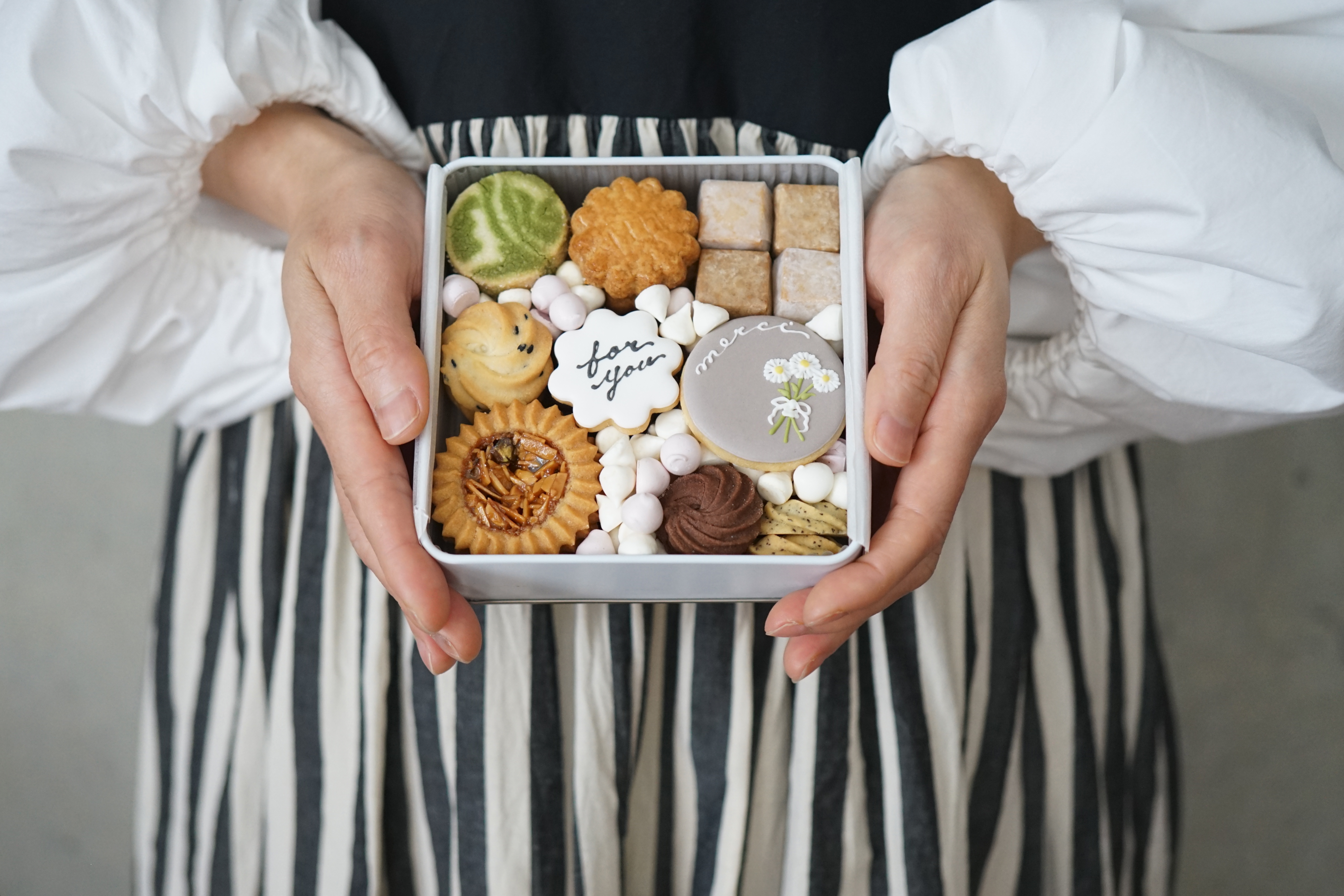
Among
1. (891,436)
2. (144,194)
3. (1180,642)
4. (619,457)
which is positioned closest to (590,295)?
(619,457)

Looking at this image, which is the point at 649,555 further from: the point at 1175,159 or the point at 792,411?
the point at 1175,159

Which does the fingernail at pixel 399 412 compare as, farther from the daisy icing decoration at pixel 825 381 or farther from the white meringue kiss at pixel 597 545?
the daisy icing decoration at pixel 825 381

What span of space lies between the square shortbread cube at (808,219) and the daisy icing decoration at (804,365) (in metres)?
0.08

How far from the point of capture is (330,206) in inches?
25.5

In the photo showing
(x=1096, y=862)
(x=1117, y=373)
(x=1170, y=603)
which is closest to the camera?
(x=1117, y=373)

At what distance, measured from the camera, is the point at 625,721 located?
0.73 m

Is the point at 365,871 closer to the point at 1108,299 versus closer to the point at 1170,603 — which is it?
the point at 1108,299

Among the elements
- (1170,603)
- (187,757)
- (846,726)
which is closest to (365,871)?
(187,757)

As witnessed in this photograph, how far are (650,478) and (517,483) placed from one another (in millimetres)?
80

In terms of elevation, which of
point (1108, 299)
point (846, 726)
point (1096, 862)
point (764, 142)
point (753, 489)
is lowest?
point (1096, 862)

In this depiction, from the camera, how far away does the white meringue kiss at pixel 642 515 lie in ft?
1.84

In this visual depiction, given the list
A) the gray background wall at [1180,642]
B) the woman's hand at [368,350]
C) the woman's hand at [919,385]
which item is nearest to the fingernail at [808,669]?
the woman's hand at [919,385]

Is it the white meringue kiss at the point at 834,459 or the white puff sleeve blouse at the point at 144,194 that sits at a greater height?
the white puff sleeve blouse at the point at 144,194

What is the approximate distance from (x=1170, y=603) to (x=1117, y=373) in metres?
0.88
